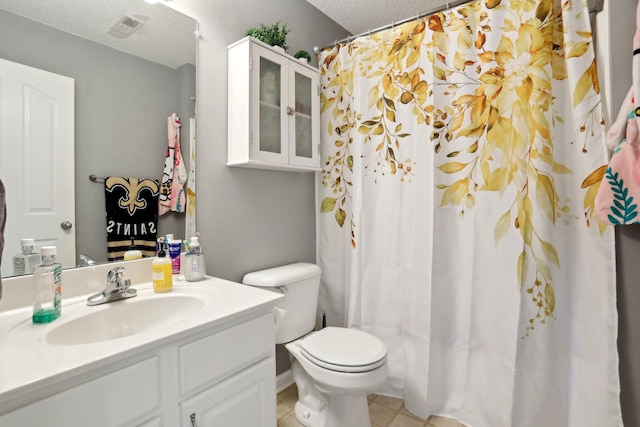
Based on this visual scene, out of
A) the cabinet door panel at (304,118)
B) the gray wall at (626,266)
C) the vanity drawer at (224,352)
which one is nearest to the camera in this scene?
the vanity drawer at (224,352)

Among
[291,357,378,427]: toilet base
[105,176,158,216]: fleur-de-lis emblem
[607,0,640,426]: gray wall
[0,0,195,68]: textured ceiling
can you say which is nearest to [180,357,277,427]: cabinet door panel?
[291,357,378,427]: toilet base

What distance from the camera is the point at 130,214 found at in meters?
1.18

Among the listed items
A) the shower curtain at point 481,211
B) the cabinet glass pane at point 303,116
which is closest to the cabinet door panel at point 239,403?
the shower curtain at point 481,211

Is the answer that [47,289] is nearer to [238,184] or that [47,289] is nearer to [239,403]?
[239,403]

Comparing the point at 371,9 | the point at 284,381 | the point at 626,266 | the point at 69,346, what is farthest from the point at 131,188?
the point at 626,266

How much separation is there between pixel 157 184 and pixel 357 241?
1048 mm

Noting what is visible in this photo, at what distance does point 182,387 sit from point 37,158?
82cm

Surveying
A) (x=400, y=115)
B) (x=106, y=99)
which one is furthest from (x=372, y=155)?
(x=106, y=99)

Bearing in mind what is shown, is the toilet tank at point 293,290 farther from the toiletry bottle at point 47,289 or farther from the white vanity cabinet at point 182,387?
the toiletry bottle at point 47,289

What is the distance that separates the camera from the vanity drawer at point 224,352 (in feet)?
2.76

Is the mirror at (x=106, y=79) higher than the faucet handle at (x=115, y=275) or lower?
higher

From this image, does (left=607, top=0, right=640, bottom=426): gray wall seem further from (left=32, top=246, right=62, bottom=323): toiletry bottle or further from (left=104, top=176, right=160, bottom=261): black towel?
(left=32, top=246, right=62, bottom=323): toiletry bottle

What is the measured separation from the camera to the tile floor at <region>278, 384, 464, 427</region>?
1.54 meters

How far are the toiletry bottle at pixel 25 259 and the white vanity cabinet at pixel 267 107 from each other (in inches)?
30.5
